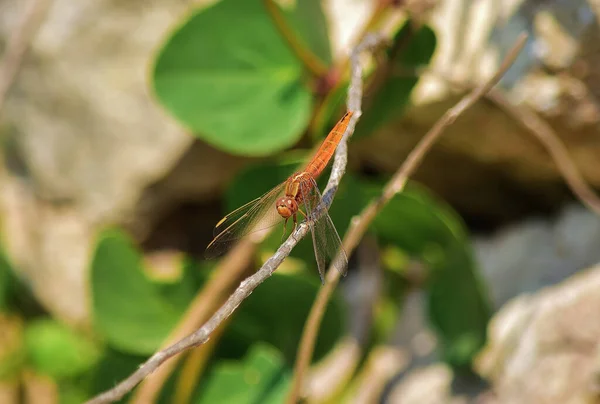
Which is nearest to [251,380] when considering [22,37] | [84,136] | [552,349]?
[552,349]

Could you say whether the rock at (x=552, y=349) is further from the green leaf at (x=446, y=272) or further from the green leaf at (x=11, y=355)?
the green leaf at (x=11, y=355)

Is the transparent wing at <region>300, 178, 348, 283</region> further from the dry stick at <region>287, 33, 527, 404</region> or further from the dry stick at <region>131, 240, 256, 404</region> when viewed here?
the dry stick at <region>131, 240, 256, 404</region>

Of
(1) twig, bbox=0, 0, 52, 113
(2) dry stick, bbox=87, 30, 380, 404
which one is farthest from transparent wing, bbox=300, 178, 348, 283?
(1) twig, bbox=0, 0, 52, 113

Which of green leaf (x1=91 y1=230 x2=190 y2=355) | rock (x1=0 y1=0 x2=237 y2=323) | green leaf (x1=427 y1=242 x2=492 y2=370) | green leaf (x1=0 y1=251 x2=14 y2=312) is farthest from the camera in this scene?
green leaf (x1=0 y1=251 x2=14 y2=312)

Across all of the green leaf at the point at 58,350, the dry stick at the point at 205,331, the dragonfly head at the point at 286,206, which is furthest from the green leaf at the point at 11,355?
the dry stick at the point at 205,331

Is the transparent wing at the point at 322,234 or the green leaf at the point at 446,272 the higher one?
the transparent wing at the point at 322,234

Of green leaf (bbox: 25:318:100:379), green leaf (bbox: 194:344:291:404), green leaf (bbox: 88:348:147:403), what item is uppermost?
green leaf (bbox: 194:344:291:404)

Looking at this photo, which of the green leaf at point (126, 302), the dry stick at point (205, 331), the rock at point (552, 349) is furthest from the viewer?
the green leaf at point (126, 302)

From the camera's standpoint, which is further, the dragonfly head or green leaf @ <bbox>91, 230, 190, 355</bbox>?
green leaf @ <bbox>91, 230, 190, 355</bbox>
